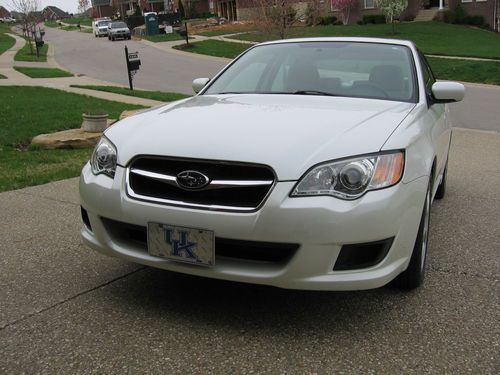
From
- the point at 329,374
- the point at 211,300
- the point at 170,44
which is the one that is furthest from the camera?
the point at 170,44

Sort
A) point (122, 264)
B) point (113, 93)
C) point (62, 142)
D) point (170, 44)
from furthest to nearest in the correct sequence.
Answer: point (170, 44), point (113, 93), point (62, 142), point (122, 264)

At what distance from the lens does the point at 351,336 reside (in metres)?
2.89

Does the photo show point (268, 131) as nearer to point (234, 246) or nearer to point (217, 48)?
point (234, 246)

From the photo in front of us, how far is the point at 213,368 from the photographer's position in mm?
2607

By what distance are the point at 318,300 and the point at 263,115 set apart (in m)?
1.12

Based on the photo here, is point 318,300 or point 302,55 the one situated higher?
point 302,55

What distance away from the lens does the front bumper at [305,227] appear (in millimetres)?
2664

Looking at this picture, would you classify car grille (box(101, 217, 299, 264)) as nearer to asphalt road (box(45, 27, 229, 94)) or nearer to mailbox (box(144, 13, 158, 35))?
asphalt road (box(45, 27, 229, 94))

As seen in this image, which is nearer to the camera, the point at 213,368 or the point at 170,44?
the point at 213,368

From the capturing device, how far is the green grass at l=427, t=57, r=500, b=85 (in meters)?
19.0

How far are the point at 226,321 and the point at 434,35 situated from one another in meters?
34.4

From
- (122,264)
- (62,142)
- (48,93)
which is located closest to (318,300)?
(122,264)

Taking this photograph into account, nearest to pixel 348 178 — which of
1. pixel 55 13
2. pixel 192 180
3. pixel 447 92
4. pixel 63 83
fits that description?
pixel 192 180

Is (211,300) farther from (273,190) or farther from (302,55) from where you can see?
(302,55)
